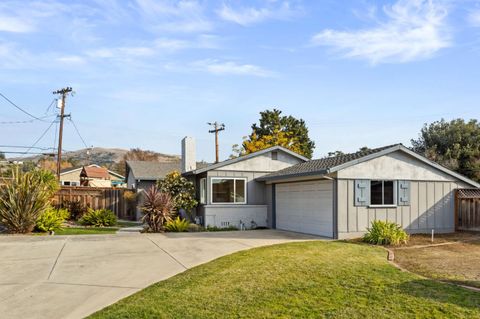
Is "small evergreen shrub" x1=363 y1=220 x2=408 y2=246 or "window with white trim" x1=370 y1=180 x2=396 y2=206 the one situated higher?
"window with white trim" x1=370 y1=180 x2=396 y2=206

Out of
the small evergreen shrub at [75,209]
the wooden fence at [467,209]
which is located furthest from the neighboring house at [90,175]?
the wooden fence at [467,209]

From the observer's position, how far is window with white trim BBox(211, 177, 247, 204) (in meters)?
18.0

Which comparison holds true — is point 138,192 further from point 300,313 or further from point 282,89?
point 300,313

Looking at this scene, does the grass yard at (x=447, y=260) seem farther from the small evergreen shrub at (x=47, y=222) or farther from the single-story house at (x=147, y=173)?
the single-story house at (x=147, y=173)

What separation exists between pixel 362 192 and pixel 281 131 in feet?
79.5

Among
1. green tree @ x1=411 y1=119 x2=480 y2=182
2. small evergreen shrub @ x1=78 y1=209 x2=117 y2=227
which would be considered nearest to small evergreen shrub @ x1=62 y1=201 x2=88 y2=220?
small evergreen shrub @ x1=78 y1=209 x2=117 y2=227

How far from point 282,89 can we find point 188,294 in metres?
14.5

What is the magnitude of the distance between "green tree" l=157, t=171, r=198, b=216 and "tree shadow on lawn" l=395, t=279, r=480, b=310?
42.1 feet

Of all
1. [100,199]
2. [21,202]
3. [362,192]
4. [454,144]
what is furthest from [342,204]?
[454,144]

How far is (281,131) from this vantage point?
3825 centimetres

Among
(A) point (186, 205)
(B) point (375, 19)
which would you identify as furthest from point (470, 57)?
(A) point (186, 205)

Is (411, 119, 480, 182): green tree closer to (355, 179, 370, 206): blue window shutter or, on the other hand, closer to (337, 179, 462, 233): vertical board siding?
(337, 179, 462, 233): vertical board siding

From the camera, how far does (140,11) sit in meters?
12.3

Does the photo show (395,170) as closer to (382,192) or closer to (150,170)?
(382,192)
